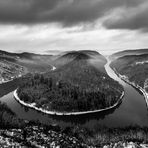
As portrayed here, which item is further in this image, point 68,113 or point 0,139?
point 68,113

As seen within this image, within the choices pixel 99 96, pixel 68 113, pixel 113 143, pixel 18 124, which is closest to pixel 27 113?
pixel 68 113

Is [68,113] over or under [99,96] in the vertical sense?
under

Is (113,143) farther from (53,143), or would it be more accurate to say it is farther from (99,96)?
(99,96)

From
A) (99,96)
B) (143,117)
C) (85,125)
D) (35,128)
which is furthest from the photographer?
(99,96)

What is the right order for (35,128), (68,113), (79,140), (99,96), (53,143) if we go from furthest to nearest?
(99,96) → (68,113) → (35,128) → (79,140) → (53,143)

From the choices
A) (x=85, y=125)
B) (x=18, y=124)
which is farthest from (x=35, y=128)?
(x=85, y=125)

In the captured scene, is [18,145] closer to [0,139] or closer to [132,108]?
[0,139]

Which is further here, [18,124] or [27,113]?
[27,113]

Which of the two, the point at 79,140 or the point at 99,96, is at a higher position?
the point at 99,96

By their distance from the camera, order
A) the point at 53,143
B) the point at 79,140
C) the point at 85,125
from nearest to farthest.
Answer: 1. the point at 53,143
2. the point at 79,140
3. the point at 85,125
